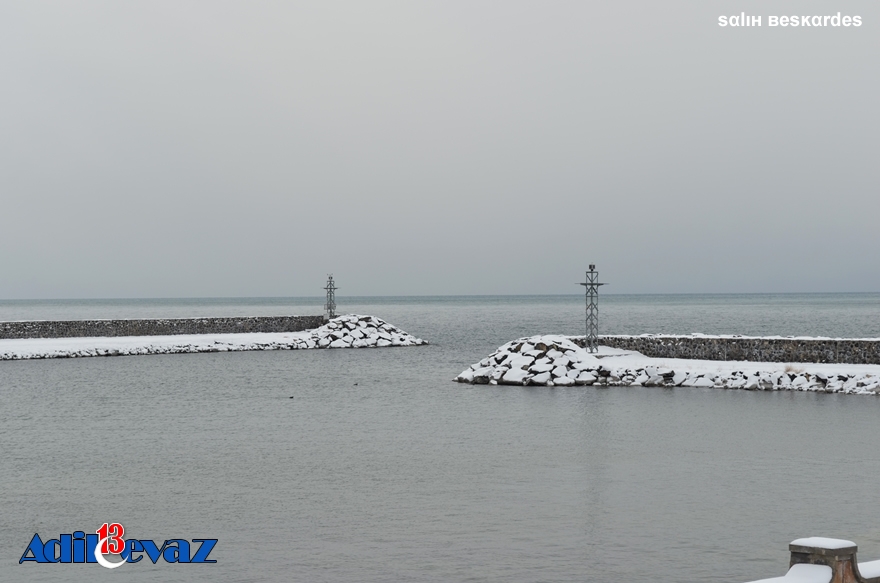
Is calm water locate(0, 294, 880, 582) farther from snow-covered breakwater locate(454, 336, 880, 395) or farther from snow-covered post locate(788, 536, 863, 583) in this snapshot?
snow-covered post locate(788, 536, 863, 583)

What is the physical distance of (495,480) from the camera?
16.4 meters

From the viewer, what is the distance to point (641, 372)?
3519 centimetres

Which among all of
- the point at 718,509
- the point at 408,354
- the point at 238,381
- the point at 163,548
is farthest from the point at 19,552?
the point at 408,354

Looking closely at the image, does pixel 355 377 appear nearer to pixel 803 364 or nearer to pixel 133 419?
pixel 133 419

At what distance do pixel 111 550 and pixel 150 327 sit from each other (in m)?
54.5

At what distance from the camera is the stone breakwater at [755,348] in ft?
111

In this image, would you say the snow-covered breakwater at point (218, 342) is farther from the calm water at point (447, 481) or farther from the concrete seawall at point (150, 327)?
the calm water at point (447, 481)

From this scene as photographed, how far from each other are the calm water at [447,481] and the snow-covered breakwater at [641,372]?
1.56m

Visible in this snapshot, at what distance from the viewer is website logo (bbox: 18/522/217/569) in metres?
11.6

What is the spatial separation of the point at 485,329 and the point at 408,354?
33489 mm

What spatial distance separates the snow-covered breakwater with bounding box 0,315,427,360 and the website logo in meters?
42.8

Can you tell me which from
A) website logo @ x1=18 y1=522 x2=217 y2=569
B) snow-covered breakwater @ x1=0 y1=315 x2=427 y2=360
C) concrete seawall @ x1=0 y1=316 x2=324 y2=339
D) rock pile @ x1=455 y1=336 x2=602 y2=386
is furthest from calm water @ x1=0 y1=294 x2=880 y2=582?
concrete seawall @ x1=0 y1=316 x2=324 y2=339

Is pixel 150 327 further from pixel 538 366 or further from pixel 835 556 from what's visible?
pixel 835 556

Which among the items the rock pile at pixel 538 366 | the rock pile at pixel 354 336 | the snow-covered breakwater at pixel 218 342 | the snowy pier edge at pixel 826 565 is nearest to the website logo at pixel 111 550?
the snowy pier edge at pixel 826 565
